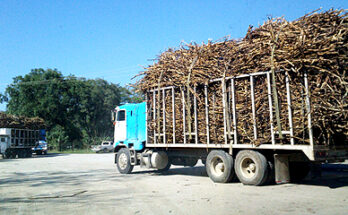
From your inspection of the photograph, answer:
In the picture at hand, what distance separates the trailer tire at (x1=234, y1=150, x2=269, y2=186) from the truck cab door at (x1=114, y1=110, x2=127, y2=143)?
6.53m

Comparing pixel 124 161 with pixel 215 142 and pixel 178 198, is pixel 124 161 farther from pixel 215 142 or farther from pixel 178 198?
pixel 178 198

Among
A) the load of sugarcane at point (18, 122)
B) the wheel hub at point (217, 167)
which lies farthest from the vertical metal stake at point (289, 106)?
the load of sugarcane at point (18, 122)

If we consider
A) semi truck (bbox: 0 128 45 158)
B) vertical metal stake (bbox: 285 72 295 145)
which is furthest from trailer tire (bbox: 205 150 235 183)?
semi truck (bbox: 0 128 45 158)

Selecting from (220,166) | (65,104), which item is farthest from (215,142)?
(65,104)

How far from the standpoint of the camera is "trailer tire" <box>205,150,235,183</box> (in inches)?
395

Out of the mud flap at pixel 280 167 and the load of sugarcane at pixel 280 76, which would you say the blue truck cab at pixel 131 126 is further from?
the mud flap at pixel 280 167

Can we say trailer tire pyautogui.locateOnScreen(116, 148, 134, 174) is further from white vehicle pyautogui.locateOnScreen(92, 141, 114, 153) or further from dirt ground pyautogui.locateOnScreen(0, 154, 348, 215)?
white vehicle pyautogui.locateOnScreen(92, 141, 114, 153)

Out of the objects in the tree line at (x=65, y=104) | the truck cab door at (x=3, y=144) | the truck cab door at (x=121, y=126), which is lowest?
the truck cab door at (x=3, y=144)

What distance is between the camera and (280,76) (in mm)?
8789

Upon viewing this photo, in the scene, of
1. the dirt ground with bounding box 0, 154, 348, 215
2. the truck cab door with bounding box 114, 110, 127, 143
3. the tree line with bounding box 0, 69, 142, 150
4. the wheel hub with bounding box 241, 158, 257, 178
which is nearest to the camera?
the dirt ground with bounding box 0, 154, 348, 215

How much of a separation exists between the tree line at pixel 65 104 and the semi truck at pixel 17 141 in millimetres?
15992

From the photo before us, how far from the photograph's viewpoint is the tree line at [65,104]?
49812 millimetres

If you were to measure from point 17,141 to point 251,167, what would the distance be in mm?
28136

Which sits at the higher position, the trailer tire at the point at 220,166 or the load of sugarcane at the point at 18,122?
the load of sugarcane at the point at 18,122
